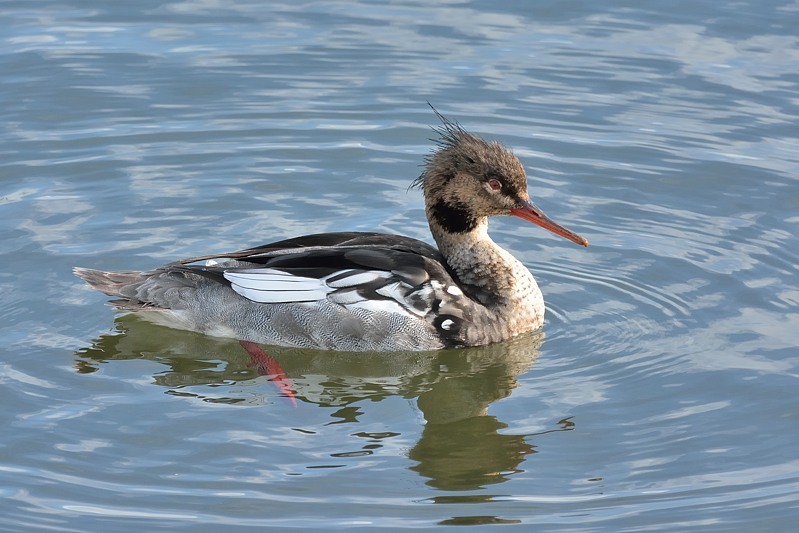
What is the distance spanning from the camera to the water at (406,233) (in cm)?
809

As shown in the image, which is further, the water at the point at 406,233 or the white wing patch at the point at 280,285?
the white wing patch at the point at 280,285

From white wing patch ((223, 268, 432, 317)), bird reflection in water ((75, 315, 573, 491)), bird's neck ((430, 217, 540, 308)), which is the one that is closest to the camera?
bird reflection in water ((75, 315, 573, 491))

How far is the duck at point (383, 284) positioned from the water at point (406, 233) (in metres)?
0.19

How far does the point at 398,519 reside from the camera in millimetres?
7742

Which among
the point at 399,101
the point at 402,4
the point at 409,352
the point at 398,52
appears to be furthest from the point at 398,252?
the point at 402,4

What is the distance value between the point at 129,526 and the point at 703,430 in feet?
12.2

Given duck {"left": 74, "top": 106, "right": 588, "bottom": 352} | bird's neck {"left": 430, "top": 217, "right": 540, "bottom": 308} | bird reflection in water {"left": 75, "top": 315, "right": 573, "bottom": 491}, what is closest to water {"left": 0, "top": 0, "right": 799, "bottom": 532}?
bird reflection in water {"left": 75, "top": 315, "right": 573, "bottom": 491}

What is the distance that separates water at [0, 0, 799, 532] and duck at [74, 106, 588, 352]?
0.19m

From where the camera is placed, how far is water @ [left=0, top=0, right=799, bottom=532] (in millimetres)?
8086

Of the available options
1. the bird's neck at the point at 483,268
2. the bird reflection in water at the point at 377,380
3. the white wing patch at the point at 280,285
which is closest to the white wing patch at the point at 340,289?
the white wing patch at the point at 280,285

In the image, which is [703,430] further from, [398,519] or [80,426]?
[80,426]

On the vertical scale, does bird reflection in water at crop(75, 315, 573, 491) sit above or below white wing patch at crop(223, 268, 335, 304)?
below

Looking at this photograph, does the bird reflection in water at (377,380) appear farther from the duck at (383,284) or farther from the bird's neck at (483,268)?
the bird's neck at (483,268)

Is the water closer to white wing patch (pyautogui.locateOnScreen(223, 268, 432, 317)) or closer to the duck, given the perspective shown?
the duck
